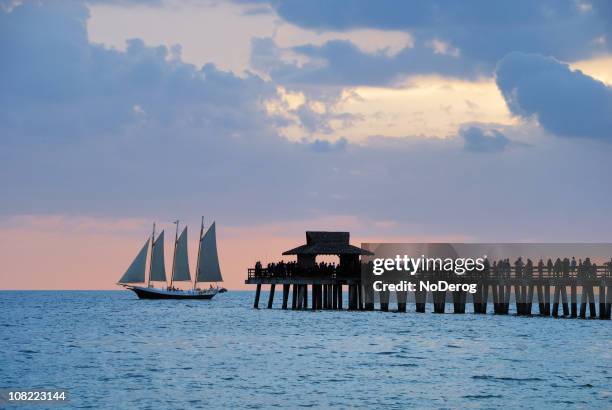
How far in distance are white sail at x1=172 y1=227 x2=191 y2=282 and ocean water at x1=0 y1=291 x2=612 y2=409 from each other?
60.9 metres

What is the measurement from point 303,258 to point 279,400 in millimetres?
51563

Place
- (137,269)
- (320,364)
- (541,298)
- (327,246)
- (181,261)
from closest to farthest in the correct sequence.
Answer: (320,364) → (541,298) → (327,246) → (181,261) → (137,269)

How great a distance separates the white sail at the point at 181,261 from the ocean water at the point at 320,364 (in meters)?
60.9

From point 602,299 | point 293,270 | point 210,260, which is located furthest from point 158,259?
point 602,299

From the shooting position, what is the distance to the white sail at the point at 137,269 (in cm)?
15538

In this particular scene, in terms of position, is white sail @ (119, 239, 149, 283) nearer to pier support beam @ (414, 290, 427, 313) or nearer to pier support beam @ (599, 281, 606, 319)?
pier support beam @ (414, 290, 427, 313)

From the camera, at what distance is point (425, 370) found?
54.8 m

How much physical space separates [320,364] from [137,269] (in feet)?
331

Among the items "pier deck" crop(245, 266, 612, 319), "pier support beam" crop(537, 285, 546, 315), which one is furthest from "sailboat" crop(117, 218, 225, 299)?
"pier support beam" crop(537, 285, 546, 315)

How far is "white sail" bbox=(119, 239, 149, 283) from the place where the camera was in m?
155

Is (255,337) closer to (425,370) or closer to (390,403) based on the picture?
(425,370)

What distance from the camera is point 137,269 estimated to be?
155750mm

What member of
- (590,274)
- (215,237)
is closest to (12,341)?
(590,274)

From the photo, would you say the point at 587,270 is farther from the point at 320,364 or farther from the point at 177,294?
the point at 177,294
